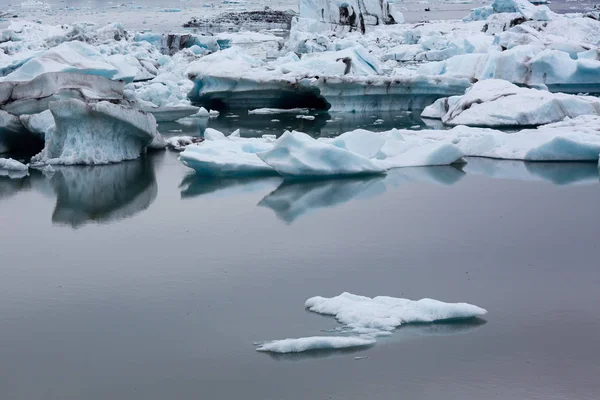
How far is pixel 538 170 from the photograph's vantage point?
636 cm

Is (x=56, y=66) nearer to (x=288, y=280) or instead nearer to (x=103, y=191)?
(x=103, y=191)

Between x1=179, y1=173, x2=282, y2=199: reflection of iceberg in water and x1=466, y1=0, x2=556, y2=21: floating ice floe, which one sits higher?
x1=466, y1=0, x2=556, y2=21: floating ice floe

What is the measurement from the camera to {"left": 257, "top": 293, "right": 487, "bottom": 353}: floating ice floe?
9.72 ft

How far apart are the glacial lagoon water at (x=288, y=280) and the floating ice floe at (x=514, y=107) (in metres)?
2.05

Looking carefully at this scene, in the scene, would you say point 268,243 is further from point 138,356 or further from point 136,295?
point 138,356

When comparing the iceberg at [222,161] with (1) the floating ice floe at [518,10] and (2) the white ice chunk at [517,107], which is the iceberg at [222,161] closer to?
(2) the white ice chunk at [517,107]

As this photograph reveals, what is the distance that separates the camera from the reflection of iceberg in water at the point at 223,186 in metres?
5.74

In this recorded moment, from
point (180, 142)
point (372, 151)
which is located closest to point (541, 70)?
point (372, 151)

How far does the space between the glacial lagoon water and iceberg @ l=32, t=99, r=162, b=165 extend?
478 mm

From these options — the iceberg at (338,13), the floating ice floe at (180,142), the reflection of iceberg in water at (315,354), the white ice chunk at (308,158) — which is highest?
the iceberg at (338,13)

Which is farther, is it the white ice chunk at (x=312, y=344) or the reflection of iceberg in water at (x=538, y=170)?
the reflection of iceberg in water at (x=538, y=170)

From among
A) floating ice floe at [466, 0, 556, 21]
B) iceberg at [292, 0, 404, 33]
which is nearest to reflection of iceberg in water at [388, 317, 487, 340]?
floating ice floe at [466, 0, 556, 21]

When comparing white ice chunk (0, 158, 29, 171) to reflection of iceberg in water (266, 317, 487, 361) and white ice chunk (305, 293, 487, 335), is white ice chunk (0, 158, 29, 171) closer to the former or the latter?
white ice chunk (305, 293, 487, 335)

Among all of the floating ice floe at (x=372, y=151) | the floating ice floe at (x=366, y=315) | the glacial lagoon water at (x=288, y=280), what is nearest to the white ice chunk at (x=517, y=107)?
the floating ice floe at (x=372, y=151)
